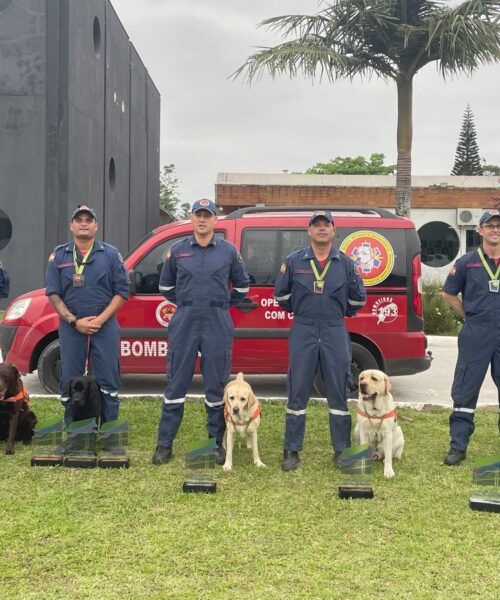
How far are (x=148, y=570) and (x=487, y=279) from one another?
3.33 metres

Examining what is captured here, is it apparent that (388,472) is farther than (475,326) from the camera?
No

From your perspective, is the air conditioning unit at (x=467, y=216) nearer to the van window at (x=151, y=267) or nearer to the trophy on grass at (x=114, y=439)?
the van window at (x=151, y=267)

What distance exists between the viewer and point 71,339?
5070 millimetres

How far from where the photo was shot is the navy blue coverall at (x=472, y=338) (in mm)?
4891

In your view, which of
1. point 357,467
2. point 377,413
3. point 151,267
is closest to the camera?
point 357,467

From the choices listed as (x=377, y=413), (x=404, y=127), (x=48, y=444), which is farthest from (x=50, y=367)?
(x=404, y=127)

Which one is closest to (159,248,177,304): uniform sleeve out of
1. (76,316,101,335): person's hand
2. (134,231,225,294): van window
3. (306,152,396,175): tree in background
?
(76,316,101,335): person's hand

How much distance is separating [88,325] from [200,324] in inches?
35.3

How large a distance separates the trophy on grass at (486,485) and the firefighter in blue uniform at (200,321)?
6.44 feet

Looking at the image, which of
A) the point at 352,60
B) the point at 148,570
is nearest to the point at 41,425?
the point at 148,570

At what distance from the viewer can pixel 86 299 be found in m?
5.06

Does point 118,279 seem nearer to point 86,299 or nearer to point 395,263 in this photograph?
point 86,299

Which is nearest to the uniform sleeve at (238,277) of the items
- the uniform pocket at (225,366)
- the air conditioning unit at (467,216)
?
the uniform pocket at (225,366)

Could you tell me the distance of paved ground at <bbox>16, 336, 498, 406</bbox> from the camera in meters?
7.85
